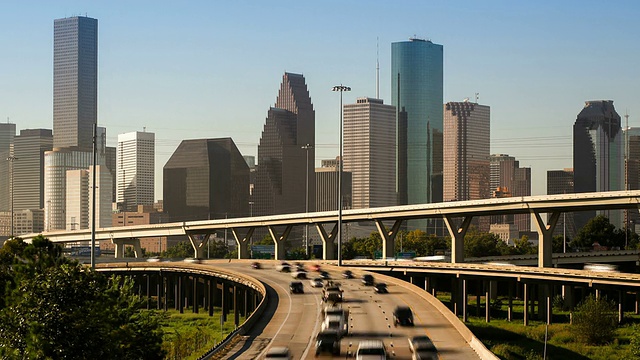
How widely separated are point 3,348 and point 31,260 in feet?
45.7

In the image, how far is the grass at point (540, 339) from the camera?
89812mm

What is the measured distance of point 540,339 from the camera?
332ft

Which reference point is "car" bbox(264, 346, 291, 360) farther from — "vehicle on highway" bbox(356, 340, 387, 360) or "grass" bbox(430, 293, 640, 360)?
"grass" bbox(430, 293, 640, 360)

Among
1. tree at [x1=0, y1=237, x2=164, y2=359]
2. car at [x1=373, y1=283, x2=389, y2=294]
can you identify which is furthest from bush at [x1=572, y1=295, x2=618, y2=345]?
tree at [x1=0, y1=237, x2=164, y2=359]

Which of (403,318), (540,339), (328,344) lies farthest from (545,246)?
(328,344)

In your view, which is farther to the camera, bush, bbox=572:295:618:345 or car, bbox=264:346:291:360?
bush, bbox=572:295:618:345

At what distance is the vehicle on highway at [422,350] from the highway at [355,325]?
3.42 ft

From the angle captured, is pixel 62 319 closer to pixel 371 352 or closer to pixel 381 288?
pixel 371 352

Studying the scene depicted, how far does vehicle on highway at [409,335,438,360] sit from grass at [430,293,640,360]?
26.8m

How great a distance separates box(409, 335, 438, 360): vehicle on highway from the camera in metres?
51.2

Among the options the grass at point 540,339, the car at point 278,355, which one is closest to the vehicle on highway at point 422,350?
the car at point 278,355

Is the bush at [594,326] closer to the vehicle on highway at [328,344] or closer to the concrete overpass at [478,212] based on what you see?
the concrete overpass at [478,212]

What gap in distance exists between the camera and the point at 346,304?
8312 cm

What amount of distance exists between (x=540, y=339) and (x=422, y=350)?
52.4 m
